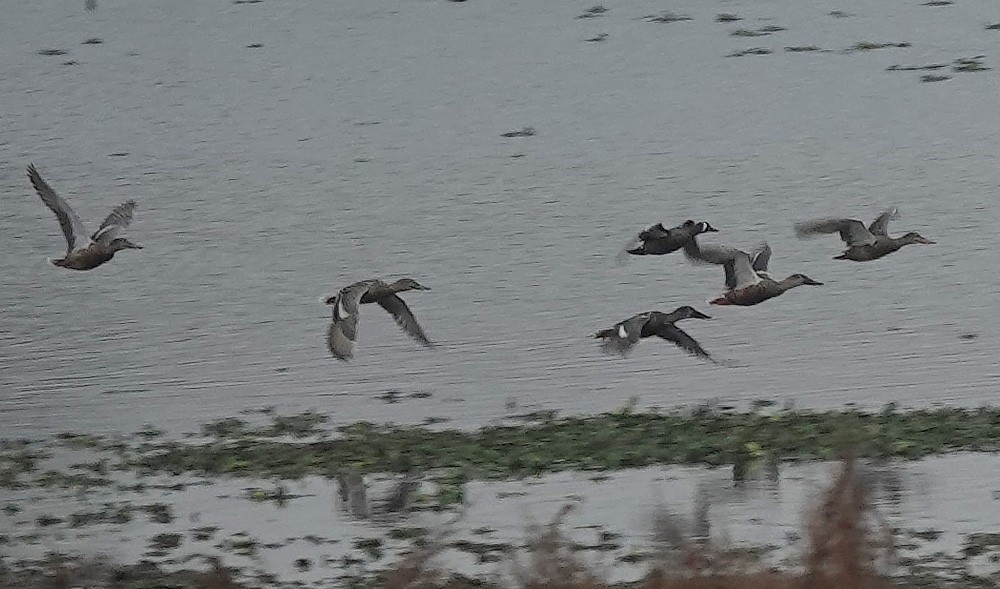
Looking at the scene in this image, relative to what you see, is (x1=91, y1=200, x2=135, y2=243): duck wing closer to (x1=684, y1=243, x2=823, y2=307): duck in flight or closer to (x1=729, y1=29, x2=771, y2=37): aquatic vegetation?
(x1=684, y1=243, x2=823, y2=307): duck in flight

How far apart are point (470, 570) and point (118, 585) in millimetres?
1519

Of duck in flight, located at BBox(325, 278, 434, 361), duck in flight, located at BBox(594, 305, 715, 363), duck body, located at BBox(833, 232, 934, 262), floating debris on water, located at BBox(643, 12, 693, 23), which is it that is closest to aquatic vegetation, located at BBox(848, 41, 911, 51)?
floating debris on water, located at BBox(643, 12, 693, 23)

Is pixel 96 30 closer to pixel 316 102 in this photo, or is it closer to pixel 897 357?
pixel 316 102

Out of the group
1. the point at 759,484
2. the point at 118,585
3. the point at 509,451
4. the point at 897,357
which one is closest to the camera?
the point at 118,585

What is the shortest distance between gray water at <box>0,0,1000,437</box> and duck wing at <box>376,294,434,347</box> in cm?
64

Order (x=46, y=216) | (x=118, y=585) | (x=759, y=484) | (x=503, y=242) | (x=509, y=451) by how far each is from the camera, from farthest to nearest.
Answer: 1. (x=46, y=216)
2. (x=503, y=242)
3. (x=509, y=451)
4. (x=759, y=484)
5. (x=118, y=585)

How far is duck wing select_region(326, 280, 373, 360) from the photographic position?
1316cm

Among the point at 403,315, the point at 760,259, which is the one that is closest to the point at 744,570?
the point at 403,315

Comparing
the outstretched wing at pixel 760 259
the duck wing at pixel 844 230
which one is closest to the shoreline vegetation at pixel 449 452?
the outstretched wing at pixel 760 259

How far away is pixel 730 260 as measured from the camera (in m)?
14.2

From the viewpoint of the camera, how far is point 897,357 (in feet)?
50.6

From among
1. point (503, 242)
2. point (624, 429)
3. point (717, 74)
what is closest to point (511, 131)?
point (717, 74)

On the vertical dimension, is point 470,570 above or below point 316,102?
above

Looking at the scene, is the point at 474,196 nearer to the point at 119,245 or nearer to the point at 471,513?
the point at 119,245
